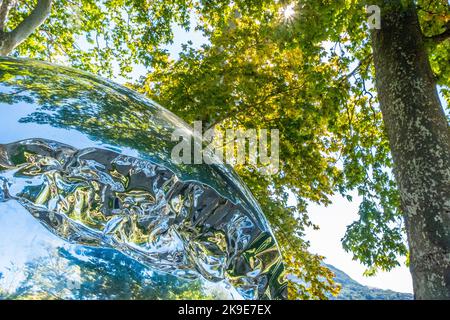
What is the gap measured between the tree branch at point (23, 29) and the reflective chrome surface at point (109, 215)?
6.62 m

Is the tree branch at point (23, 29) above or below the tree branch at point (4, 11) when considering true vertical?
below

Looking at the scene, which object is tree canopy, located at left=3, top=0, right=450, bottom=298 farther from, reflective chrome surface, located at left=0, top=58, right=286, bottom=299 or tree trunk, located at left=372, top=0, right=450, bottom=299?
reflective chrome surface, located at left=0, top=58, right=286, bottom=299

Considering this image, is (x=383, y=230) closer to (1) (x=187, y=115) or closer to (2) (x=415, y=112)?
(2) (x=415, y=112)

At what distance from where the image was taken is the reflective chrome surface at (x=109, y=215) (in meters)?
0.84

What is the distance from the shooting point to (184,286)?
91 cm

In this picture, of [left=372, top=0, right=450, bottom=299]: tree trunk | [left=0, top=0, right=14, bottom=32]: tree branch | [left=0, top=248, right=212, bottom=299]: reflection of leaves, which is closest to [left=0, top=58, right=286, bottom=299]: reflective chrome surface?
[left=0, top=248, right=212, bottom=299]: reflection of leaves

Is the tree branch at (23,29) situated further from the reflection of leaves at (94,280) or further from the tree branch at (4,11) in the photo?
the reflection of leaves at (94,280)

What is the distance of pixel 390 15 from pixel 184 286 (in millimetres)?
4789

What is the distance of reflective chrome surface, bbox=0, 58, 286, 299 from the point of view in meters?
0.84

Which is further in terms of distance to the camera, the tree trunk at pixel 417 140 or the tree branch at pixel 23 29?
the tree branch at pixel 23 29

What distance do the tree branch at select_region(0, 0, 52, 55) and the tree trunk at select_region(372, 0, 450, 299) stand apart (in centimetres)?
587

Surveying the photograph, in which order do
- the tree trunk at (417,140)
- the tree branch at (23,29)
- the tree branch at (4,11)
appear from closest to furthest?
the tree trunk at (417,140) < the tree branch at (23,29) < the tree branch at (4,11)

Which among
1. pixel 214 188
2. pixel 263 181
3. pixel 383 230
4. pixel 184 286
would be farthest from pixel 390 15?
pixel 263 181

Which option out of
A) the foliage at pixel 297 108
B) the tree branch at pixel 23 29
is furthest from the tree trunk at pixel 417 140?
the tree branch at pixel 23 29
